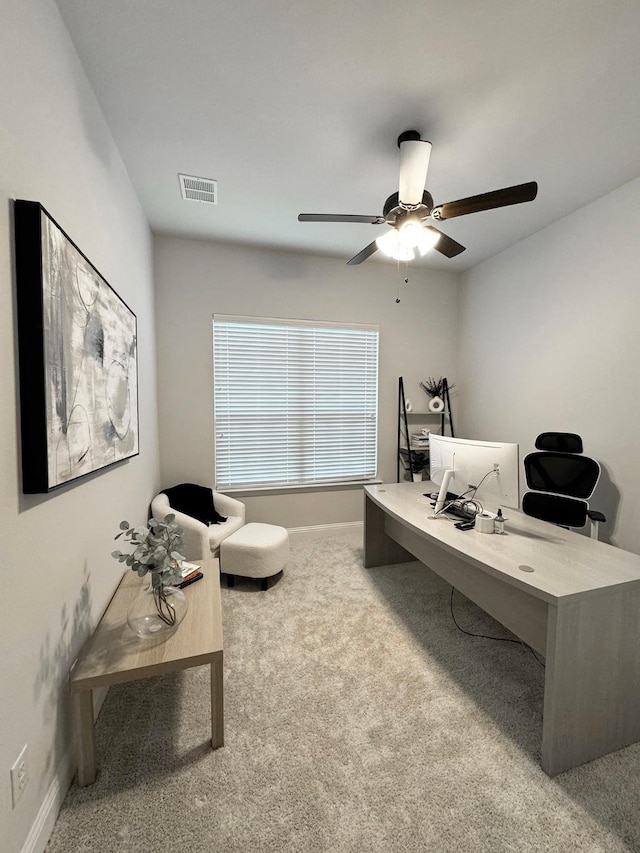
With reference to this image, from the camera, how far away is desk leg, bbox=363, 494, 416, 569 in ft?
9.91

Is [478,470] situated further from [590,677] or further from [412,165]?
[412,165]

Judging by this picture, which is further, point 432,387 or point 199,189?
point 432,387

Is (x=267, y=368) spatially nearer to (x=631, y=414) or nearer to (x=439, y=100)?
(x=439, y=100)

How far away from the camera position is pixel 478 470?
2.07 m

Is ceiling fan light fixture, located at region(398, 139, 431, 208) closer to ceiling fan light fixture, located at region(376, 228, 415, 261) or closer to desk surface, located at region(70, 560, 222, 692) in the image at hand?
ceiling fan light fixture, located at region(376, 228, 415, 261)

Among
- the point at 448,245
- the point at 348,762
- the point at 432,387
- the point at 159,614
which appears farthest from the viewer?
the point at 432,387

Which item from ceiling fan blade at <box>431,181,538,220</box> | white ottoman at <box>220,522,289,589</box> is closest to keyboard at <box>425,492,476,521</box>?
white ottoman at <box>220,522,289,589</box>

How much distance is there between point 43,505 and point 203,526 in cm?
151

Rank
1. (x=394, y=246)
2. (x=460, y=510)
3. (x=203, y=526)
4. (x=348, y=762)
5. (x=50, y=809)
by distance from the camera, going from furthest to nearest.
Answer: (x=203, y=526)
(x=460, y=510)
(x=394, y=246)
(x=348, y=762)
(x=50, y=809)

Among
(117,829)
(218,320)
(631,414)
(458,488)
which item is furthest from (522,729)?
(218,320)

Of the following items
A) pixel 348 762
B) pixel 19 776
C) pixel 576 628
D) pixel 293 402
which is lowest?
pixel 348 762

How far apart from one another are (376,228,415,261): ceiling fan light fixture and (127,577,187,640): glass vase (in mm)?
2170

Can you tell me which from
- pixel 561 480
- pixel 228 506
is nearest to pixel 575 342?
pixel 561 480

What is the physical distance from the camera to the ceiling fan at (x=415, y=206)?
1.78 meters
